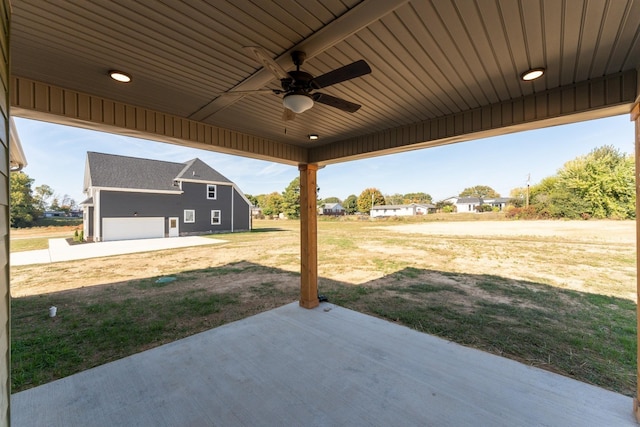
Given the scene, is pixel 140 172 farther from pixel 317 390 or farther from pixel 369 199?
pixel 369 199

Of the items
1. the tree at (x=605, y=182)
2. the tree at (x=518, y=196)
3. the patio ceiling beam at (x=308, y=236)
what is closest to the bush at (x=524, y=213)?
the tree at (x=605, y=182)

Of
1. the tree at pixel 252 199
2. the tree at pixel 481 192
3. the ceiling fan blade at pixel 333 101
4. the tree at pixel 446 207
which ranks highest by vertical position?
the tree at pixel 481 192

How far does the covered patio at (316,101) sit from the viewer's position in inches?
58.0

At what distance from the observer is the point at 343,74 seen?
5.52ft

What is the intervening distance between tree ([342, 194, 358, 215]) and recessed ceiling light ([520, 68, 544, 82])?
1744 inches

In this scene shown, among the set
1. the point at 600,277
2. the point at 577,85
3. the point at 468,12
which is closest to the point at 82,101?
the point at 468,12

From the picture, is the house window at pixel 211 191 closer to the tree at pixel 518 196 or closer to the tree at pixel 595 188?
the tree at pixel 595 188

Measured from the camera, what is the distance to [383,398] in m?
2.20

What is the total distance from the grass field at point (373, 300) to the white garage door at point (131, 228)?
585 centimetres

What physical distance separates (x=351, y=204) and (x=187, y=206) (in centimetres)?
3415

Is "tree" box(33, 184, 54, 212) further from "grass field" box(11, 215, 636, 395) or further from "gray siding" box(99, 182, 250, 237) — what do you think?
"grass field" box(11, 215, 636, 395)

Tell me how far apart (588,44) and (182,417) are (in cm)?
386

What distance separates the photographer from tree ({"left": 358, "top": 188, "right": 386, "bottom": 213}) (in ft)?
142

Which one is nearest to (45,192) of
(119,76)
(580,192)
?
(119,76)
